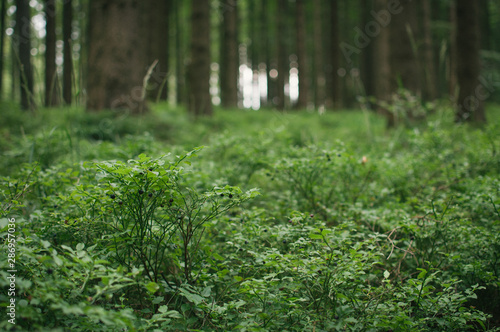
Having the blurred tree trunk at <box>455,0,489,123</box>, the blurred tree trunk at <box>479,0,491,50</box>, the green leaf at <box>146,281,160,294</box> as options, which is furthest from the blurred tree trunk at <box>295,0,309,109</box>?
the blurred tree trunk at <box>479,0,491,50</box>

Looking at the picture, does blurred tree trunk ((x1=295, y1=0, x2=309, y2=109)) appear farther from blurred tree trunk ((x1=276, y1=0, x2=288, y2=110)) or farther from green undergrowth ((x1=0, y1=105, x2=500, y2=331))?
green undergrowth ((x1=0, y1=105, x2=500, y2=331))

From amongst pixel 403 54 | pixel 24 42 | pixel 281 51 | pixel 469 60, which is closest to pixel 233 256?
pixel 403 54

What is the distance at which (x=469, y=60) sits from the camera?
786cm

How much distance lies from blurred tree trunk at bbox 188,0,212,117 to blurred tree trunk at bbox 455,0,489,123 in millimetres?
6232

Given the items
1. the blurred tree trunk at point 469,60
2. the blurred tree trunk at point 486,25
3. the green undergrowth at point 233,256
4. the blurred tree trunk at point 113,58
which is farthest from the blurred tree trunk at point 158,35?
the blurred tree trunk at point 486,25

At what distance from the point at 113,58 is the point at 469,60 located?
25.7ft

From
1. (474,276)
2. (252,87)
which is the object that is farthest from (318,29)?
(252,87)

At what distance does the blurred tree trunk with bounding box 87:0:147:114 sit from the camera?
711 centimetres

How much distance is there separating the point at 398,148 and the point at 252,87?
31.6m

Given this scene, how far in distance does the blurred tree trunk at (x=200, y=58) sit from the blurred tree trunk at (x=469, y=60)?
6.23 m

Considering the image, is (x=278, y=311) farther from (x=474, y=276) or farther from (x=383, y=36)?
(x=383, y=36)

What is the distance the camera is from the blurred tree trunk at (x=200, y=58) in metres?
9.50

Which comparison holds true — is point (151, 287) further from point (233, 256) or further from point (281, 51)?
point (281, 51)

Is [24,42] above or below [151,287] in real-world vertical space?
above
